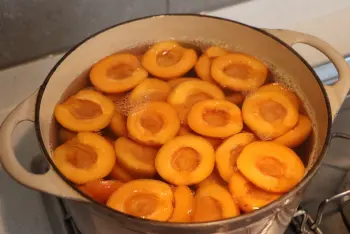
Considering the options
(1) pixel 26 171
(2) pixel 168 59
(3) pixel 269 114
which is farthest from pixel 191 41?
(1) pixel 26 171

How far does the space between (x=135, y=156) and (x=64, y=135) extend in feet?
0.27

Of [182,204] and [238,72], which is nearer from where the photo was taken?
[182,204]

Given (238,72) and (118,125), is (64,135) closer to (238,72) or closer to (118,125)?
(118,125)

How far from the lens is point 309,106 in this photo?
596 mm

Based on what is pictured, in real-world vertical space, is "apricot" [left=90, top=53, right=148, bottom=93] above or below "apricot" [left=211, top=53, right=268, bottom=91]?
below

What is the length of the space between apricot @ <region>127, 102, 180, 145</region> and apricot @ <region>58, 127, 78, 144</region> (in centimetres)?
6

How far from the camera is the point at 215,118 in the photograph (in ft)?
1.92

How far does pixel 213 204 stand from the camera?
0.52 meters

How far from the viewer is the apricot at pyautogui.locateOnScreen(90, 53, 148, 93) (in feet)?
2.01

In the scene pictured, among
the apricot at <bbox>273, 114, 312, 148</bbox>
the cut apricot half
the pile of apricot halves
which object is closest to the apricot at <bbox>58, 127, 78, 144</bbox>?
the pile of apricot halves

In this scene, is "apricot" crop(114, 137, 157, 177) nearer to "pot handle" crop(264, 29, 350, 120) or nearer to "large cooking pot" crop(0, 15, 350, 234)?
"large cooking pot" crop(0, 15, 350, 234)

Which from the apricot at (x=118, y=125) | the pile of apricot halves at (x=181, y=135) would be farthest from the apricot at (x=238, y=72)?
the apricot at (x=118, y=125)

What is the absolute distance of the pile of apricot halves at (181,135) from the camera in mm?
511

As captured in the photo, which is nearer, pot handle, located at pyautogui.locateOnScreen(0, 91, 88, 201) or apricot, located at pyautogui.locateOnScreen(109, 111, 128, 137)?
pot handle, located at pyautogui.locateOnScreen(0, 91, 88, 201)
